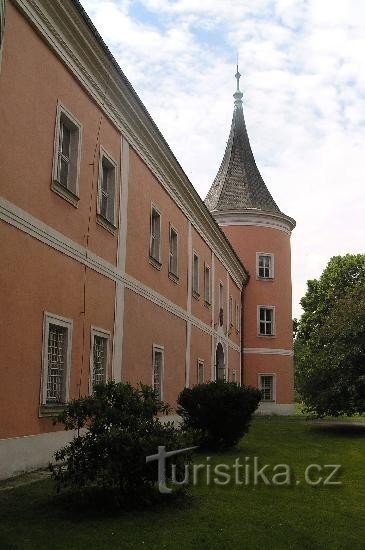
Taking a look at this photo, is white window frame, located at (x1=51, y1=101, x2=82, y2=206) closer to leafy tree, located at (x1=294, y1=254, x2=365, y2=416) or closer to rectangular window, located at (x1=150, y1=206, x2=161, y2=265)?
rectangular window, located at (x1=150, y1=206, x2=161, y2=265)

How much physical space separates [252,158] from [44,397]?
96.8 ft

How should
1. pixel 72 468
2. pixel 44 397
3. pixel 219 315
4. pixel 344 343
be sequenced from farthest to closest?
pixel 219 315 → pixel 344 343 → pixel 44 397 → pixel 72 468

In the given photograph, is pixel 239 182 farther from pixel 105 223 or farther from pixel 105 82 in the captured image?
pixel 105 223

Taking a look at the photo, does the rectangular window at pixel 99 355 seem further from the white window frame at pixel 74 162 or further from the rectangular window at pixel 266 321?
the rectangular window at pixel 266 321

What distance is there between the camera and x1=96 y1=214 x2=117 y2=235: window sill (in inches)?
465

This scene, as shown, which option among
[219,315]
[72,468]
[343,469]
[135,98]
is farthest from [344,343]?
[72,468]

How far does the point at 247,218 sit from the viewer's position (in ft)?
108

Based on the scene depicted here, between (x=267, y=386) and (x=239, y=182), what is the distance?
11241mm

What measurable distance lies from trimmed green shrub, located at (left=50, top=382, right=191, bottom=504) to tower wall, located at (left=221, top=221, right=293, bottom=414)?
83.4 feet

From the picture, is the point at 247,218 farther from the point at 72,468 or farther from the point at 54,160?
the point at 72,468

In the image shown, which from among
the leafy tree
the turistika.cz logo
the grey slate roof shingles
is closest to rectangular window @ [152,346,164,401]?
the turistika.cz logo

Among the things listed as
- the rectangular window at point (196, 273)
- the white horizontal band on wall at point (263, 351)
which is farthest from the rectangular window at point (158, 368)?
the white horizontal band on wall at point (263, 351)

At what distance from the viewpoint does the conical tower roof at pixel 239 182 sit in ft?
110

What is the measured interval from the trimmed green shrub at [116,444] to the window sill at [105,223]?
4968mm
